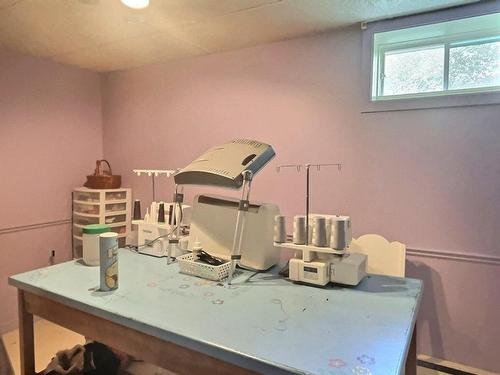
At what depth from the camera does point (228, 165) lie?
61.1 inches

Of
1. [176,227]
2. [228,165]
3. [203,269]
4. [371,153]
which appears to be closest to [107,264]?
[203,269]

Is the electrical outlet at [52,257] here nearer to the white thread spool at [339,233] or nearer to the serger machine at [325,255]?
the serger machine at [325,255]

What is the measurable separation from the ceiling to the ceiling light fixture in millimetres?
57

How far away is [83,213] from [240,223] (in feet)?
5.92

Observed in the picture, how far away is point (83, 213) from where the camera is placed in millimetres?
2912

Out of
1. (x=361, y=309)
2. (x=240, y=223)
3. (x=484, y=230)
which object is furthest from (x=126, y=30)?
(x=484, y=230)

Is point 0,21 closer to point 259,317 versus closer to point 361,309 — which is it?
point 259,317

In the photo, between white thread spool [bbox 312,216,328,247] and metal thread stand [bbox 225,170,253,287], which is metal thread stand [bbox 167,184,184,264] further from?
white thread spool [bbox 312,216,328,247]

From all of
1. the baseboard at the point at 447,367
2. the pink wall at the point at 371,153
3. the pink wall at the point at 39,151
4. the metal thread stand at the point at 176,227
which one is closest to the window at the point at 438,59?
the pink wall at the point at 371,153

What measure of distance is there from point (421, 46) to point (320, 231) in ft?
4.38

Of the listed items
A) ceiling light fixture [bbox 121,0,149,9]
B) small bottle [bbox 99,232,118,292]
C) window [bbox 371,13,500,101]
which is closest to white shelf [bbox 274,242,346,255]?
small bottle [bbox 99,232,118,292]

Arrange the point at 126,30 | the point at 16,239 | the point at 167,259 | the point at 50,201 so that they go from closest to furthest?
the point at 167,259, the point at 126,30, the point at 16,239, the point at 50,201

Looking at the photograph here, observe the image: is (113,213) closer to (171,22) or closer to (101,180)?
(101,180)

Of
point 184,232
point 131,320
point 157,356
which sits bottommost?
point 157,356
